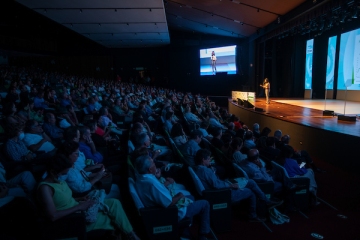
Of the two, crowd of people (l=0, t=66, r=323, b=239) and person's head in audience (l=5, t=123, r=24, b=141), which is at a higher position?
person's head in audience (l=5, t=123, r=24, b=141)

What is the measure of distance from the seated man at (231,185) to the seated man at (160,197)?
0.27m

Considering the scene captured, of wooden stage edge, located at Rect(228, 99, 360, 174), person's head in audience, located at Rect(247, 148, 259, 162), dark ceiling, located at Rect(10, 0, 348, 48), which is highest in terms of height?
dark ceiling, located at Rect(10, 0, 348, 48)

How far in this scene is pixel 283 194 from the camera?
11.7 ft

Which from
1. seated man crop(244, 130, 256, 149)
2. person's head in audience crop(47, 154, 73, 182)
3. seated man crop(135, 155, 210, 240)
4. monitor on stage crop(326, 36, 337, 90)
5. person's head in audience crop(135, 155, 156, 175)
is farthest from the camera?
monitor on stage crop(326, 36, 337, 90)

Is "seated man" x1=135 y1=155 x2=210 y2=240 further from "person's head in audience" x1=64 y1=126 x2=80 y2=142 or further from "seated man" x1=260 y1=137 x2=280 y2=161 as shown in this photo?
"seated man" x1=260 y1=137 x2=280 y2=161

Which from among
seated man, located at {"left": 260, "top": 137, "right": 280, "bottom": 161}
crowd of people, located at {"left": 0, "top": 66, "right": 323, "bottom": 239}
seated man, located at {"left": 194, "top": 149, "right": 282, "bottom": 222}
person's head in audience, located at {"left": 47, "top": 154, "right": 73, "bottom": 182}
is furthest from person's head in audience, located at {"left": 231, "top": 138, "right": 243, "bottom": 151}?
person's head in audience, located at {"left": 47, "top": 154, "right": 73, "bottom": 182}

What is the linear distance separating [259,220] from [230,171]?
27.2 inches

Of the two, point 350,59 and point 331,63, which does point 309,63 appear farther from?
point 350,59

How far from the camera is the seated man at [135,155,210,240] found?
97.8 inches

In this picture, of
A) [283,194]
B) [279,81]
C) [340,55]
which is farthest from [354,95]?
[283,194]

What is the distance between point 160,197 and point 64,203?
756mm

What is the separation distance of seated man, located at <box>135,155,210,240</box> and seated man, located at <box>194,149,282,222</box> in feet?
0.90

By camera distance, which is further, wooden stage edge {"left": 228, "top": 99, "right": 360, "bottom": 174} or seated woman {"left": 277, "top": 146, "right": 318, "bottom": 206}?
wooden stage edge {"left": 228, "top": 99, "right": 360, "bottom": 174}

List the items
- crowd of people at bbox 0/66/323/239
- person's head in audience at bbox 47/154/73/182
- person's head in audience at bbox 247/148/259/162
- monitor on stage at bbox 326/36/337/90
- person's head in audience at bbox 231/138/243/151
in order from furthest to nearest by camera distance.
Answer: monitor on stage at bbox 326/36/337/90, person's head in audience at bbox 231/138/243/151, person's head in audience at bbox 247/148/259/162, crowd of people at bbox 0/66/323/239, person's head in audience at bbox 47/154/73/182
